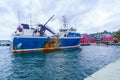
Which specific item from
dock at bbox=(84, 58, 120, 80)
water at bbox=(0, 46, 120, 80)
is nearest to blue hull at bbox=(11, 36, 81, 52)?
water at bbox=(0, 46, 120, 80)

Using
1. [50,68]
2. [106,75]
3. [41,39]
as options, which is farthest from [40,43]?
[106,75]

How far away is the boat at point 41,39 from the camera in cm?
5284

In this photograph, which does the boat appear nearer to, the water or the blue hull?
the blue hull

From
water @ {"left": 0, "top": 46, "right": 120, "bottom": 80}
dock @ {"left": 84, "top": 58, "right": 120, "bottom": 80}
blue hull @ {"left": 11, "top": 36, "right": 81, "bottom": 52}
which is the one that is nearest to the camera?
dock @ {"left": 84, "top": 58, "right": 120, "bottom": 80}

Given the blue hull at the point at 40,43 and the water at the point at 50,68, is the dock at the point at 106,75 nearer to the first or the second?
the water at the point at 50,68

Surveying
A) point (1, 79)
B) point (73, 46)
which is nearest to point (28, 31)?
point (73, 46)

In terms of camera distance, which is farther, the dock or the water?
the water

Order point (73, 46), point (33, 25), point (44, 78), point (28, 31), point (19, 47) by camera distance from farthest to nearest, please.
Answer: point (73, 46)
point (33, 25)
point (28, 31)
point (19, 47)
point (44, 78)

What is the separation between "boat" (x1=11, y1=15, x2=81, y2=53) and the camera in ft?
173

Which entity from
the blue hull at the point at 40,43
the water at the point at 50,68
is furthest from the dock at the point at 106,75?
the blue hull at the point at 40,43

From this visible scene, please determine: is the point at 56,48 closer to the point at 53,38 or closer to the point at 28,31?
the point at 53,38

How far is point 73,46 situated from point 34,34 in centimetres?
1698

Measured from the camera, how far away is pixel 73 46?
225 feet

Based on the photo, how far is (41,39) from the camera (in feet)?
186
